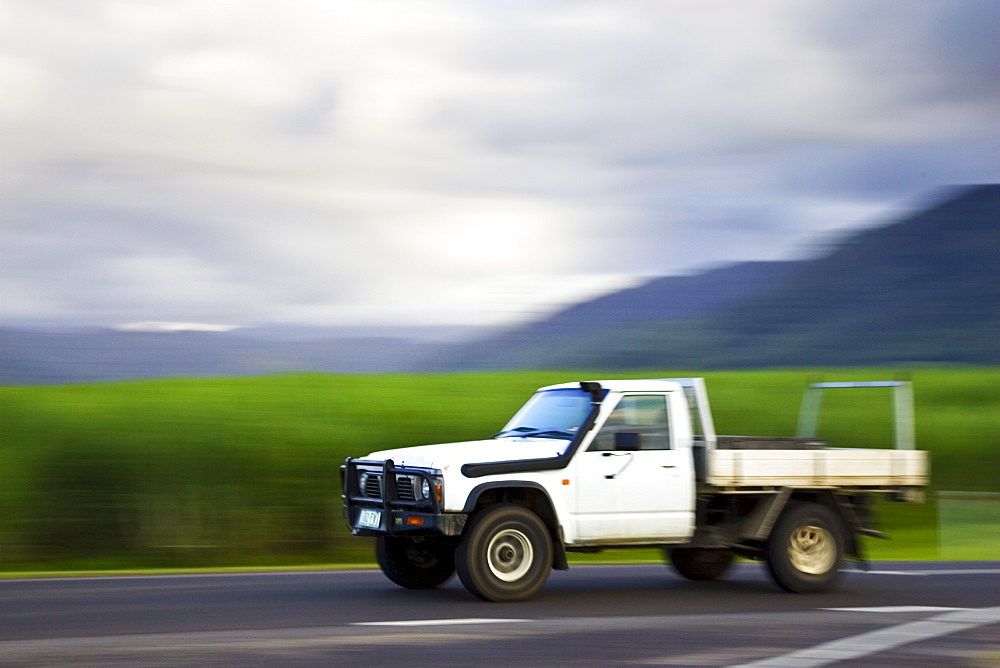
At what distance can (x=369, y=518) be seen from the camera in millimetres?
12547

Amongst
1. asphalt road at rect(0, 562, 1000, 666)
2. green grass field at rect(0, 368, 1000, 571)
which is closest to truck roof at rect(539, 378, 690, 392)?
asphalt road at rect(0, 562, 1000, 666)

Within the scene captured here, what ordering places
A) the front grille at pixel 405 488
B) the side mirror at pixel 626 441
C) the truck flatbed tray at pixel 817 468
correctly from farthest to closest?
1. the truck flatbed tray at pixel 817 468
2. the side mirror at pixel 626 441
3. the front grille at pixel 405 488

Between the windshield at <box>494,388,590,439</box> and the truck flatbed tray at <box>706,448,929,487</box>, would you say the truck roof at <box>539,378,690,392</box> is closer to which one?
the windshield at <box>494,388,590,439</box>

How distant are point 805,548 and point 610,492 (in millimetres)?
2153

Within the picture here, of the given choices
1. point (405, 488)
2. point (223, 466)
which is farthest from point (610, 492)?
point (223, 466)

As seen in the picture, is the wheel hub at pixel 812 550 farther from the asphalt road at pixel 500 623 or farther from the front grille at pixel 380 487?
the front grille at pixel 380 487

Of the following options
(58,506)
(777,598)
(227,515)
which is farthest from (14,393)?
(777,598)

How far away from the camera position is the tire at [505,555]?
1178 centimetres

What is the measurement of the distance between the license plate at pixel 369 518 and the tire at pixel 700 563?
356cm

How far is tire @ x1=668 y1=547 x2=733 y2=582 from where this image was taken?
47.6 feet

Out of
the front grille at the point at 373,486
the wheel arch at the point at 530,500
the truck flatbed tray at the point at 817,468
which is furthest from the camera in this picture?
the truck flatbed tray at the point at 817,468

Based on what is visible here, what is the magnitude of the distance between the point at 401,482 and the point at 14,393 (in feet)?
39.6

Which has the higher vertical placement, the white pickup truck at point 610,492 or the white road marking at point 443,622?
the white pickup truck at point 610,492

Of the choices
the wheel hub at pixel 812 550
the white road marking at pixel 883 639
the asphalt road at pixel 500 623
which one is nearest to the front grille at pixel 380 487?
the asphalt road at pixel 500 623
